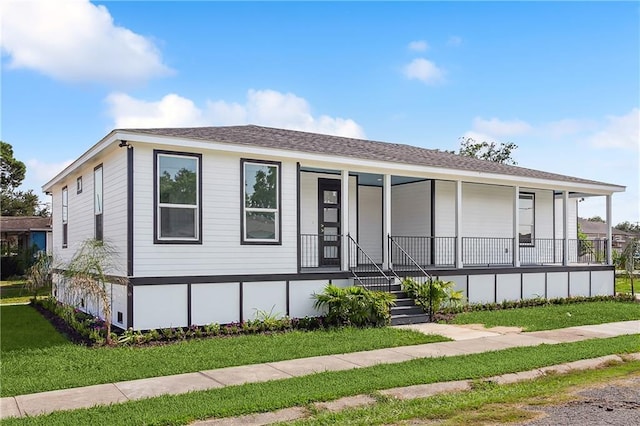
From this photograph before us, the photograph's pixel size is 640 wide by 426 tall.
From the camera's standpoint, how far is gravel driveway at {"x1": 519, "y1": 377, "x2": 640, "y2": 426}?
5.51 m

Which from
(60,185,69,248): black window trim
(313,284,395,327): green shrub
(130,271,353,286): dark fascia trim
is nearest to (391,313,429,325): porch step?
(313,284,395,327): green shrub

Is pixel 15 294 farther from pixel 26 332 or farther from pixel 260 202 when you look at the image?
pixel 260 202

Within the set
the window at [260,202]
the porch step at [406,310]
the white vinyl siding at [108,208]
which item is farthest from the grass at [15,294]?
the porch step at [406,310]

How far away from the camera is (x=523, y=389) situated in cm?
692

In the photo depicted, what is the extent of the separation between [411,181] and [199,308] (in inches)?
344

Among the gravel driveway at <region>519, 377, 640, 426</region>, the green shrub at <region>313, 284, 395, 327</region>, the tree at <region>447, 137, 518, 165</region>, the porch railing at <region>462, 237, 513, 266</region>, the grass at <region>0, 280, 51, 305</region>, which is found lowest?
the grass at <region>0, 280, 51, 305</region>

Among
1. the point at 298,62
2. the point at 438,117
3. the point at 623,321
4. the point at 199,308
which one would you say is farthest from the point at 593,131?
the point at 199,308

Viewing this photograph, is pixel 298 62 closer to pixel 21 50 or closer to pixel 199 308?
pixel 21 50

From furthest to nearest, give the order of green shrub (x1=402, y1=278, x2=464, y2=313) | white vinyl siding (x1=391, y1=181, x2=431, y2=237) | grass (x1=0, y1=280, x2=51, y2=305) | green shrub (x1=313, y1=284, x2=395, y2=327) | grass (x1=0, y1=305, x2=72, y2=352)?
grass (x1=0, y1=280, x2=51, y2=305) → white vinyl siding (x1=391, y1=181, x2=431, y2=237) → green shrub (x1=402, y1=278, x2=464, y2=313) → green shrub (x1=313, y1=284, x2=395, y2=327) → grass (x1=0, y1=305, x2=72, y2=352)

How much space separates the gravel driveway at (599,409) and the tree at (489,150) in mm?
36694

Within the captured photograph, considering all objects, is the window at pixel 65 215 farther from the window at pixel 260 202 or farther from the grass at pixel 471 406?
the grass at pixel 471 406

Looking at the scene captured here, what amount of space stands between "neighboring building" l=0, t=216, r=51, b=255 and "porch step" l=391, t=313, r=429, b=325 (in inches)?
826

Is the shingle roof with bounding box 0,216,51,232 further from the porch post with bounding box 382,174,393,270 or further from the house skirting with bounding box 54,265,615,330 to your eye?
the porch post with bounding box 382,174,393,270

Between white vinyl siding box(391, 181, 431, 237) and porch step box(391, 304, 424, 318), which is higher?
white vinyl siding box(391, 181, 431, 237)
